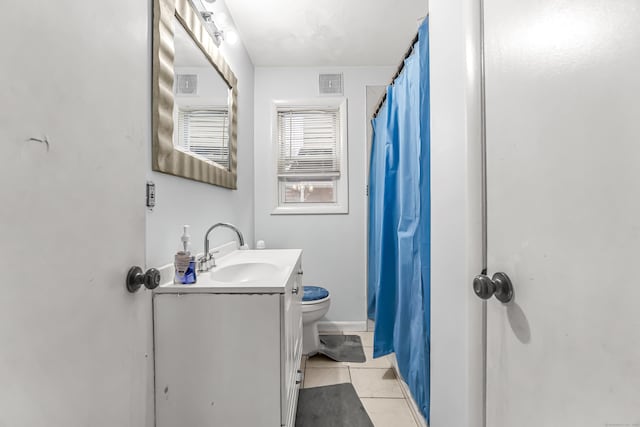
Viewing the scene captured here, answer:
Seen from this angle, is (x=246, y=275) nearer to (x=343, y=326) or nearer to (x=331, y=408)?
(x=331, y=408)

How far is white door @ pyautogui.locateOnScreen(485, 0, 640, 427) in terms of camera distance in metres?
0.36

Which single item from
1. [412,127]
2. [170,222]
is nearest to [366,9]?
[412,127]

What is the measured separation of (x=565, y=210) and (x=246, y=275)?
1.36 m

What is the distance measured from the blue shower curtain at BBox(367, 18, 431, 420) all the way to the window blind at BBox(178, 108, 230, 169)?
102 cm

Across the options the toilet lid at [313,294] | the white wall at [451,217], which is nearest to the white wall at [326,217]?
the toilet lid at [313,294]

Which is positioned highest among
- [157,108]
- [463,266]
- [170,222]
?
[157,108]

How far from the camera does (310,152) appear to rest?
2.76m

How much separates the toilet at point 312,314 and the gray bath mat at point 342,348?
0.09 meters

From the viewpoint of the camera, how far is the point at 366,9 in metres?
1.92

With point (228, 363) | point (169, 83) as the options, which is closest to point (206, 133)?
point (169, 83)

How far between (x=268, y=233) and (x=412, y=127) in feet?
5.37

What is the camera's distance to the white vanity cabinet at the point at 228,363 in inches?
39.3

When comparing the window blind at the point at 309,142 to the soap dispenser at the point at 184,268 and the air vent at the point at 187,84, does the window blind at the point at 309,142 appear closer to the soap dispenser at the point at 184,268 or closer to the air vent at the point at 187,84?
the air vent at the point at 187,84

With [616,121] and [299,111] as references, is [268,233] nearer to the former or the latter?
[299,111]
